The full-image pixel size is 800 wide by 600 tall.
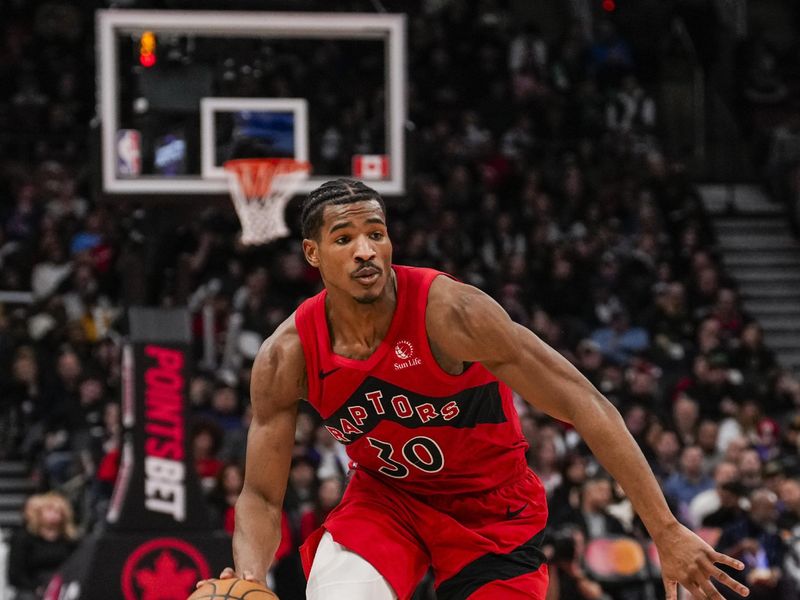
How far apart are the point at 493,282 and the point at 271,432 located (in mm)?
9442

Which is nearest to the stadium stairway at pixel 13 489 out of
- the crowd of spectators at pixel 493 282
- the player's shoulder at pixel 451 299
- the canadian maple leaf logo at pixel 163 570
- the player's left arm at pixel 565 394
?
the crowd of spectators at pixel 493 282

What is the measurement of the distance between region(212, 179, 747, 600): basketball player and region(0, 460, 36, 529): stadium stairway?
7555 mm

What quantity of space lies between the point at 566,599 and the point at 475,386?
4708mm

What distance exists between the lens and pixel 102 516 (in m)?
→ 10.4

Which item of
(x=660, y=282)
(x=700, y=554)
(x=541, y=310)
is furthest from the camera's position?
(x=660, y=282)

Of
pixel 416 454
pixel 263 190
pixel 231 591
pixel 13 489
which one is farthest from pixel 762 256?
pixel 231 591

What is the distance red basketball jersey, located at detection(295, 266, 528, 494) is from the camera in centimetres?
465

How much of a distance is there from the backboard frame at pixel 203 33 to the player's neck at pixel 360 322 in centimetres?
480

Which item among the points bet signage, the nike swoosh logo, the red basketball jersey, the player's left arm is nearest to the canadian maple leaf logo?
the points bet signage

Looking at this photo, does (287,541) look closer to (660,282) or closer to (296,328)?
(296,328)

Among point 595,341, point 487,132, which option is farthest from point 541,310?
point 487,132

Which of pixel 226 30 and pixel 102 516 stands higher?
pixel 226 30

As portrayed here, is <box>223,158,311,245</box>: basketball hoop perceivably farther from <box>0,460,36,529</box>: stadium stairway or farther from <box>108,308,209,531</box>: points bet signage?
<box>0,460,36,529</box>: stadium stairway

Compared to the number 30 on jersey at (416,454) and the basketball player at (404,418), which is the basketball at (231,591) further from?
the number 30 on jersey at (416,454)
